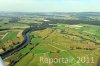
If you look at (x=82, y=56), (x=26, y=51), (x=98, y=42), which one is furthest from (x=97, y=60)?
(x=98, y=42)

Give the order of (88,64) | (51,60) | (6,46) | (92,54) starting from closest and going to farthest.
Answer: (88,64)
(51,60)
(92,54)
(6,46)

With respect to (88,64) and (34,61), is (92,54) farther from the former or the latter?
(34,61)

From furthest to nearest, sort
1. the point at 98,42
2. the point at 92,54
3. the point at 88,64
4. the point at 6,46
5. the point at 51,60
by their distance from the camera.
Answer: the point at 98,42 → the point at 6,46 → the point at 92,54 → the point at 51,60 → the point at 88,64

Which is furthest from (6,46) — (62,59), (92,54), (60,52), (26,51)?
(92,54)

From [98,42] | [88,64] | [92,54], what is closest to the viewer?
[88,64]

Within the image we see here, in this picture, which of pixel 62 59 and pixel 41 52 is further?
pixel 41 52

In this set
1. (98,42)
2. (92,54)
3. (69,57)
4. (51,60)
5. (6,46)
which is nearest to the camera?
(51,60)

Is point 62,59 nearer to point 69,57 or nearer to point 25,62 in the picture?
point 69,57

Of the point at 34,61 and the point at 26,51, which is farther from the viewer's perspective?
the point at 26,51

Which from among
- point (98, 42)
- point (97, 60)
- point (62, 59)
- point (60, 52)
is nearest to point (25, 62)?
point (62, 59)
